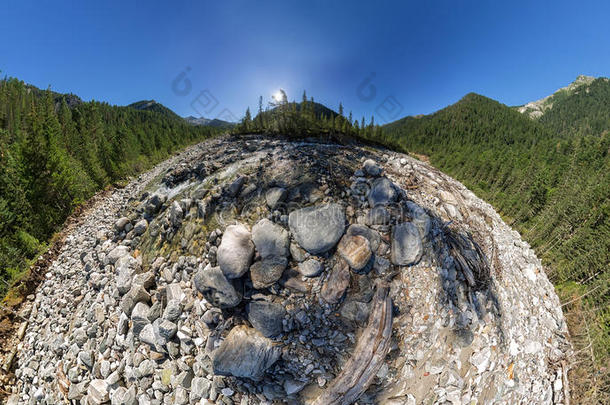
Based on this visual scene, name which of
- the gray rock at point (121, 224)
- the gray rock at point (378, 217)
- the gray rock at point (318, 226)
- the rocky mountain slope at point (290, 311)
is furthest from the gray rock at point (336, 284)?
the gray rock at point (121, 224)

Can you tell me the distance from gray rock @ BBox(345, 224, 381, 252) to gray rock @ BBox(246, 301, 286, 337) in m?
1.83

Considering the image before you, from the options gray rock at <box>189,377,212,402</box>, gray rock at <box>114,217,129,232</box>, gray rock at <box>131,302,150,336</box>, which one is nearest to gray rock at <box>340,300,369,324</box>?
gray rock at <box>189,377,212,402</box>

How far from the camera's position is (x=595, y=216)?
2586 cm

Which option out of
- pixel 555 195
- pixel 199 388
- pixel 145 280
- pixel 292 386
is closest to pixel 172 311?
pixel 145 280

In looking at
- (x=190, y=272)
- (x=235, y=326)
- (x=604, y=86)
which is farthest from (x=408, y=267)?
(x=604, y=86)

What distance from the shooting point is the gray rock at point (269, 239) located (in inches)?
142

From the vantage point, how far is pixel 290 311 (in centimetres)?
350

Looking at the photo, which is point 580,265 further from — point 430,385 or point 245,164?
point 245,164

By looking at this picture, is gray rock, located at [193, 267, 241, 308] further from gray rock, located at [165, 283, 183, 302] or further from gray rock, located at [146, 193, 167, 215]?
gray rock, located at [146, 193, 167, 215]

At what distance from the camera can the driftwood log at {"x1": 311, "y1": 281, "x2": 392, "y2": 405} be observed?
3363mm

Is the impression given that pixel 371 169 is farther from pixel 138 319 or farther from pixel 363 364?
pixel 138 319

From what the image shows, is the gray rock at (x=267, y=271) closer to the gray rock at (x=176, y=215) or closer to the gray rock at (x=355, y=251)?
the gray rock at (x=355, y=251)

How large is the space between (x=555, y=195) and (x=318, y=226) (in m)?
50.4

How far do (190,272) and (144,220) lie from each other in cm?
280
